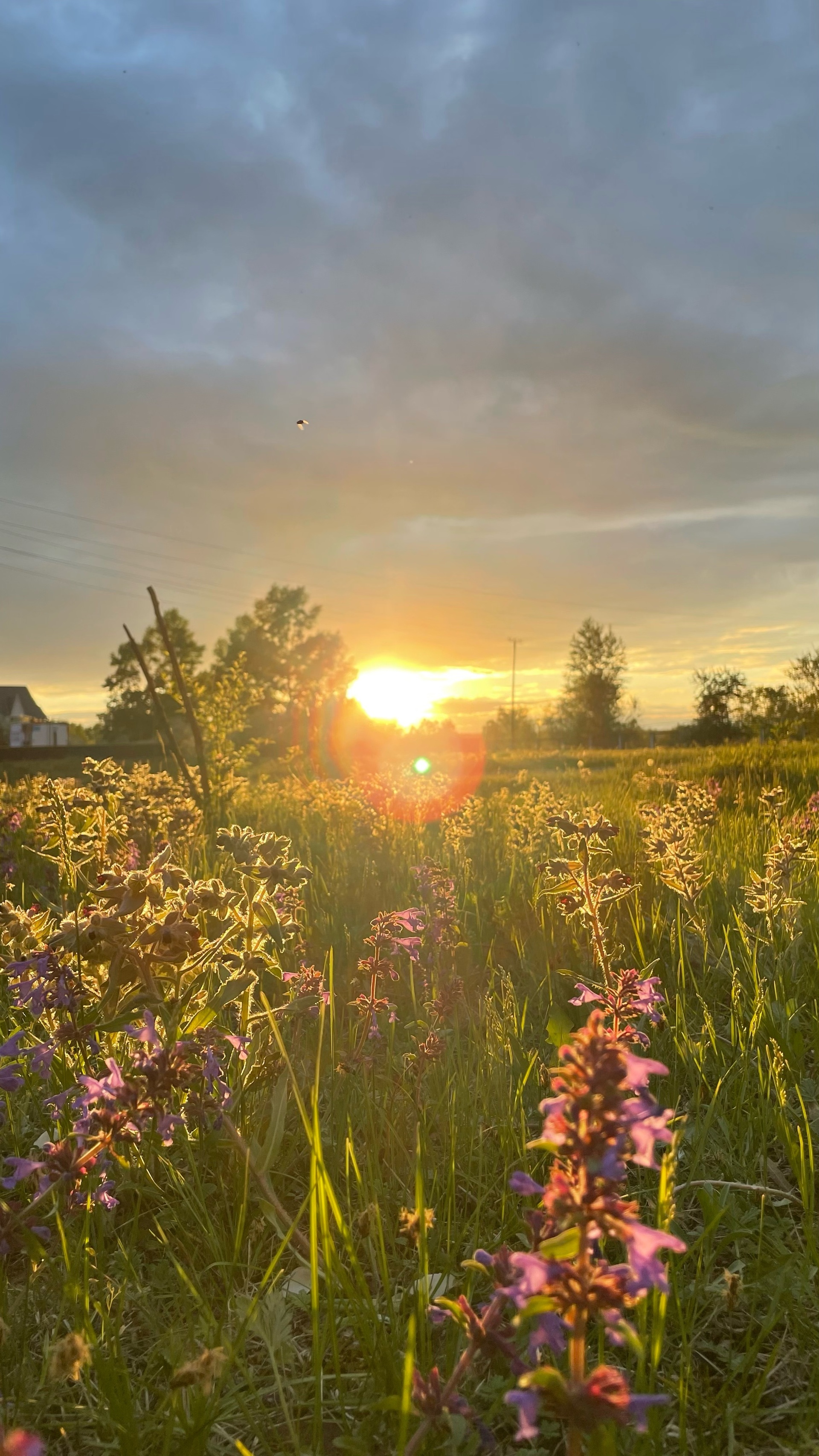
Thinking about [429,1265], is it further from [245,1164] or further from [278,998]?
[278,998]

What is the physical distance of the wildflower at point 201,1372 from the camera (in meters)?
1.19

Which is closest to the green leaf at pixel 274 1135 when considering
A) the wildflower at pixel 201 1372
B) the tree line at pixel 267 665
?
the wildflower at pixel 201 1372

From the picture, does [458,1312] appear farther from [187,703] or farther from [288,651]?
[288,651]

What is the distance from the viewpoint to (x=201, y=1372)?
3.96ft

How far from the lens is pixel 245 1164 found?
2.08 meters

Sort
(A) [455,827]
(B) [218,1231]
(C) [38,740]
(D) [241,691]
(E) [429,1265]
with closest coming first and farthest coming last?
(E) [429,1265]
(B) [218,1231]
(A) [455,827]
(D) [241,691]
(C) [38,740]

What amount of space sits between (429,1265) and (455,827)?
15.6 ft

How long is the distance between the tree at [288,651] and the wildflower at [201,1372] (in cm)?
7460

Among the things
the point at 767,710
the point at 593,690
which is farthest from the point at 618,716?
the point at 767,710

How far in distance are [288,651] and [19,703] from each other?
1492 inches

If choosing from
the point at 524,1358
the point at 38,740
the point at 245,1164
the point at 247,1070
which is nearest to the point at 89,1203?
the point at 245,1164

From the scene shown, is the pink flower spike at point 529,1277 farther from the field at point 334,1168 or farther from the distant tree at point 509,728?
the distant tree at point 509,728

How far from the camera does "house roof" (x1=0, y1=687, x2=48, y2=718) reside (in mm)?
94938

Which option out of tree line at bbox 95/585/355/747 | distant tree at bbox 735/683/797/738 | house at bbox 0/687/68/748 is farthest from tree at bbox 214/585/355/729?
distant tree at bbox 735/683/797/738
